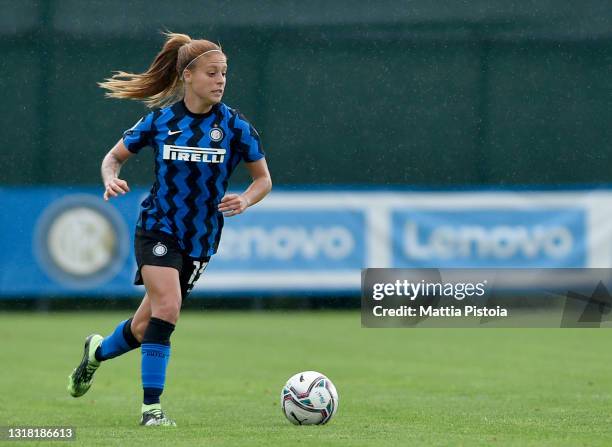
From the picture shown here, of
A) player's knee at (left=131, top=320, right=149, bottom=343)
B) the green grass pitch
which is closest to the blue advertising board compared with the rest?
the green grass pitch

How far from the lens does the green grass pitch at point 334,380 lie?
6031mm

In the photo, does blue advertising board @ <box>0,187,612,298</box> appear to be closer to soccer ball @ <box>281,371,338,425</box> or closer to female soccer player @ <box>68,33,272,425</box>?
female soccer player @ <box>68,33,272,425</box>

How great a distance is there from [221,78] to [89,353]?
1717 mm

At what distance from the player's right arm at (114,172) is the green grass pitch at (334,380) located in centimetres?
113

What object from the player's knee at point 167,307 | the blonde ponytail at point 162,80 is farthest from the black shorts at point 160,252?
the blonde ponytail at point 162,80

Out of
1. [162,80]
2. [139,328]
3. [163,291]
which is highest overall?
[162,80]

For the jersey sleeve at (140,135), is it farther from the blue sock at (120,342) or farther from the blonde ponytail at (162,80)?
the blue sock at (120,342)

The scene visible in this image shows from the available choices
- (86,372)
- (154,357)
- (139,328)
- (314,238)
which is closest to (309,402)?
(154,357)

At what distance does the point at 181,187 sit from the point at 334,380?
307cm

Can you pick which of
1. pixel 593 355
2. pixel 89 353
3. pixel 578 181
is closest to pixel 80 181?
pixel 578 181

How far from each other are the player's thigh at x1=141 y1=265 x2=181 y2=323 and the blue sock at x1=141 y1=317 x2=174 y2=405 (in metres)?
0.04

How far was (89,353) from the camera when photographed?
7.13m

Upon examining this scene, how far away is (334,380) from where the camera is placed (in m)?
9.20

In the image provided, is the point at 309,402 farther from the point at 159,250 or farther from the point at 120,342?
the point at 120,342
